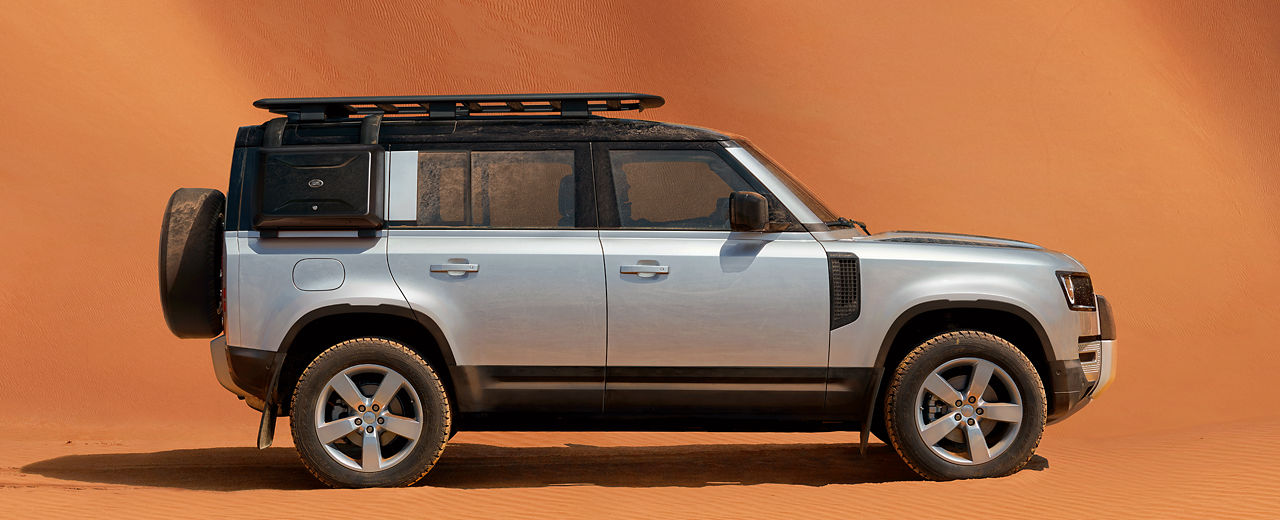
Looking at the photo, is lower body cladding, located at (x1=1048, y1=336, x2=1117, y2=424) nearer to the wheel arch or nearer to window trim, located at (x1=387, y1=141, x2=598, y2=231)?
window trim, located at (x1=387, y1=141, x2=598, y2=231)

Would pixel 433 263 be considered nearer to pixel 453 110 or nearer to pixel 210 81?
pixel 453 110

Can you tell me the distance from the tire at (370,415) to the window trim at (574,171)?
0.75m

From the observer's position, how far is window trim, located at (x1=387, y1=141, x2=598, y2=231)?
6883mm

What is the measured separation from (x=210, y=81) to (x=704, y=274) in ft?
69.8

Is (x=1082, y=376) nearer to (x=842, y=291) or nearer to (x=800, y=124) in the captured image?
(x=842, y=291)

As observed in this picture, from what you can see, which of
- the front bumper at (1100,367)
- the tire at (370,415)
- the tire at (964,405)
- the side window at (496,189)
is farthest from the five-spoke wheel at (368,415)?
the front bumper at (1100,367)

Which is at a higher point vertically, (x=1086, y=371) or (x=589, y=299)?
(x=589, y=299)

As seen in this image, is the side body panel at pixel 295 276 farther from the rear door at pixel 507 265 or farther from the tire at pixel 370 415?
the tire at pixel 370 415

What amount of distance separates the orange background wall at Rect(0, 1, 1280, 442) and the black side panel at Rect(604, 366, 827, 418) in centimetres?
916

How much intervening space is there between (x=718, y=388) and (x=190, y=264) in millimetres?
3001

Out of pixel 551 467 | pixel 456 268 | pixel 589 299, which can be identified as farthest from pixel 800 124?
pixel 456 268

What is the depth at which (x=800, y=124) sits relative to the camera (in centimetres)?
2544

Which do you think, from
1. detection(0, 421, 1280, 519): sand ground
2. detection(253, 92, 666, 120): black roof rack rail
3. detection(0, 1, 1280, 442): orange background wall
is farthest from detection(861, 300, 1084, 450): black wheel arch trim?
detection(0, 1, 1280, 442): orange background wall

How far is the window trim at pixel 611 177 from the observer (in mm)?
6879
